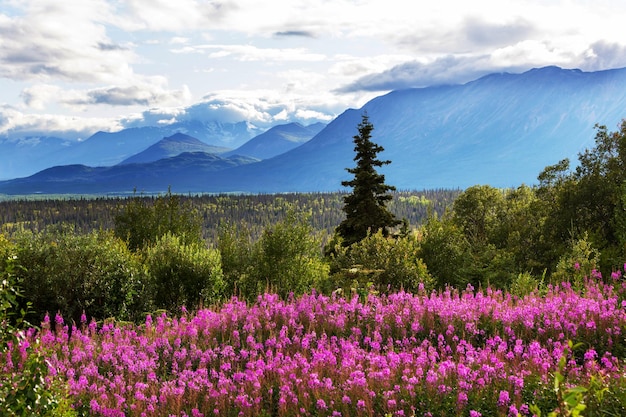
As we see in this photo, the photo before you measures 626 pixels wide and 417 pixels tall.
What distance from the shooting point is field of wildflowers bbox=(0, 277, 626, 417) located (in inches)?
253

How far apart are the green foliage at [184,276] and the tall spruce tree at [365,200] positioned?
1950 cm

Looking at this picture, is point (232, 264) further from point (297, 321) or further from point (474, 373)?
point (474, 373)

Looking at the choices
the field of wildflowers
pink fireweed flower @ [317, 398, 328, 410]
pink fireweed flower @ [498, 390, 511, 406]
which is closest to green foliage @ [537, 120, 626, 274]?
the field of wildflowers

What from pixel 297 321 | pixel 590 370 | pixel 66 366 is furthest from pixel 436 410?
pixel 66 366

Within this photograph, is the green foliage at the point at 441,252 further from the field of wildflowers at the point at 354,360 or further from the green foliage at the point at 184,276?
the field of wildflowers at the point at 354,360

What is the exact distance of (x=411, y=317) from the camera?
9789 millimetres

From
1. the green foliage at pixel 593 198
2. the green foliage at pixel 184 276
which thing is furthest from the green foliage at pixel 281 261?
the green foliage at pixel 593 198

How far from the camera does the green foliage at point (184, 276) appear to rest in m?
16.3

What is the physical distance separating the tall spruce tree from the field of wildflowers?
24.6 m

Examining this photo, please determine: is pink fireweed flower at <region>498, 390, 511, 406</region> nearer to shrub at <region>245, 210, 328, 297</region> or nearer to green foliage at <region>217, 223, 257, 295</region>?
shrub at <region>245, 210, 328, 297</region>

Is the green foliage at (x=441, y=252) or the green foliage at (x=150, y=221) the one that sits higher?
the green foliage at (x=150, y=221)

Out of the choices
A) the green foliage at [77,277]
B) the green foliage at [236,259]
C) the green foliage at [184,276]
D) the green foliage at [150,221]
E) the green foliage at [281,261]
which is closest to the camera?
the green foliage at [77,277]

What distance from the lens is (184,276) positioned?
16438 millimetres

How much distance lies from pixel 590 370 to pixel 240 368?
15.4 feet
